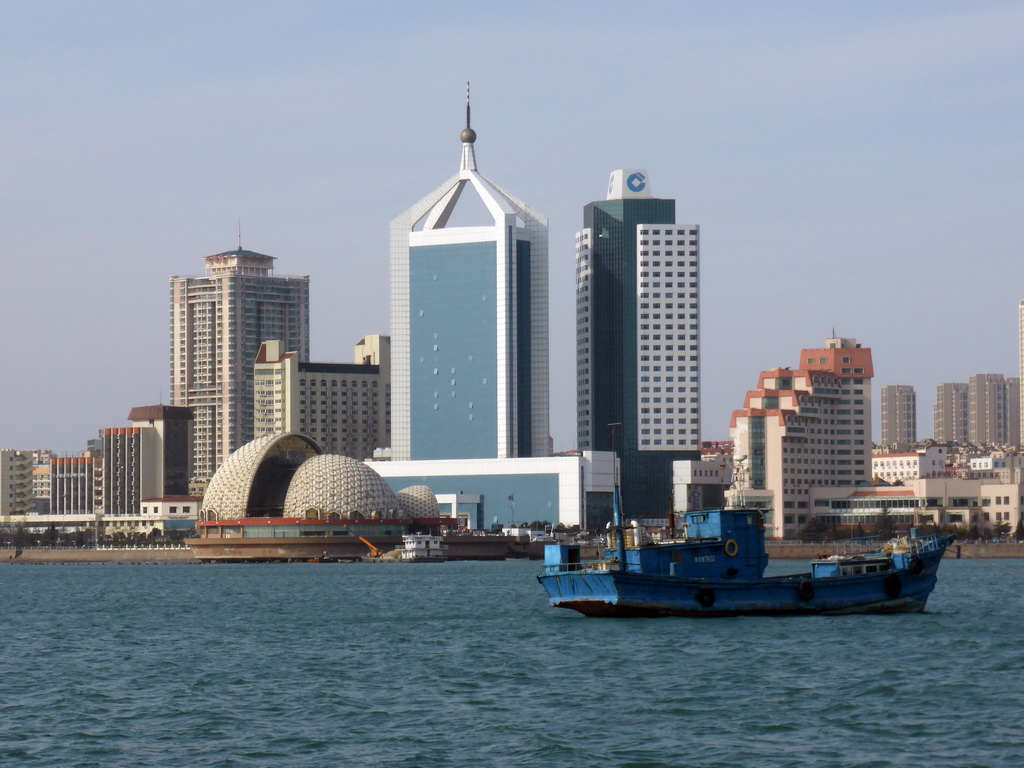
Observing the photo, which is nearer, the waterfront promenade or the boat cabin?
the boat cabin

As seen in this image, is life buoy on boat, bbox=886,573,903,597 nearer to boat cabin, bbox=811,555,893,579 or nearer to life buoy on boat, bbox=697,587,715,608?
boat cabin, bbox=811,555,893,579

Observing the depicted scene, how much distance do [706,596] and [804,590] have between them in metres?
4.05

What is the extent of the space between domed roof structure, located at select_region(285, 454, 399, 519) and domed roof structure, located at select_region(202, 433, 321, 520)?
14.8 ft

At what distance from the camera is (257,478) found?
7446 inches

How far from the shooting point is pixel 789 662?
5041cm

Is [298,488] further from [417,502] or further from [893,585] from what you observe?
[893,585]

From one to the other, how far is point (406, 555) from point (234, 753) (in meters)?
140

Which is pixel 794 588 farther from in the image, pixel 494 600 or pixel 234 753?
pixel 234 753

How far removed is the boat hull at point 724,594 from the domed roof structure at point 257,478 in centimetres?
12258

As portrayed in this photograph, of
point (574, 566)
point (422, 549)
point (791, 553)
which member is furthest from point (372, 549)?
point (574, 566)

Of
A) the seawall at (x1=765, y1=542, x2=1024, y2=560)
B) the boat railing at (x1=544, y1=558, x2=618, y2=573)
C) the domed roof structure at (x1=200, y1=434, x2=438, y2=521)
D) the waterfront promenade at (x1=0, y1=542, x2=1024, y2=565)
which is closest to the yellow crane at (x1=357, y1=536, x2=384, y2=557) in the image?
the domed roof structure at (x1=200, y1=434, x2=438, y2=521)

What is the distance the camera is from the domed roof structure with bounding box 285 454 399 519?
183500mm

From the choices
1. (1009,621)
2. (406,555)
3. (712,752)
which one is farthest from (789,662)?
(406,555)

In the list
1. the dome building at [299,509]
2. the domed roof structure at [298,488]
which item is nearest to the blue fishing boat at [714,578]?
the dome building at [299,509]
